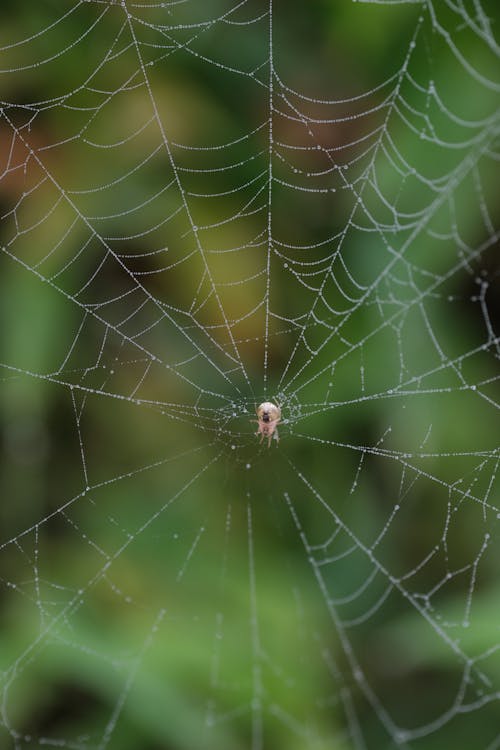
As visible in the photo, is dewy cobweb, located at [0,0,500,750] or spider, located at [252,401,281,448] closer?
dewy cobweb, located at [0,0,500,750]

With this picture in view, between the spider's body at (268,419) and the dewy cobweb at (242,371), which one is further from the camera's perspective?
the spider's body at (268,419)

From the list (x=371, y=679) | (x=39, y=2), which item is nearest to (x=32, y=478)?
(x=371, y=679)

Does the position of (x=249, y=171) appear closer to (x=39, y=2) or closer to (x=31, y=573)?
(x=39, y=2)

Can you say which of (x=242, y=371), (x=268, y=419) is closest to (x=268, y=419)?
(x=268, y=419)

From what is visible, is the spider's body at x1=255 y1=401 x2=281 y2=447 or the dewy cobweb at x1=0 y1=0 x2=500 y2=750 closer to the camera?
the dewy cobweb at x1=0 y1=0 x2=500 y2=750
